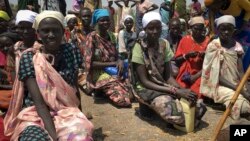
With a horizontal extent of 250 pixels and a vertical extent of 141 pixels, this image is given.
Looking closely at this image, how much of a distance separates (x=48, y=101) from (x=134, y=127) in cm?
169

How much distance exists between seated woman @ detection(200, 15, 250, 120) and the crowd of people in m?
0.01

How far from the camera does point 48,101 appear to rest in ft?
11.9

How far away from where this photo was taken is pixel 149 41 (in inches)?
202

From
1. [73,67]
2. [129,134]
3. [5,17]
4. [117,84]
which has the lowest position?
[129,134]

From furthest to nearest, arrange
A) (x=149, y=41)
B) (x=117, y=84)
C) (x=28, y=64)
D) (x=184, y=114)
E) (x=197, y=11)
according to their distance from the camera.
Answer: (x=197, y=11) → (x=117, y=84) → (x=149, y=41) → (x=184, y=114) → (x=28, y=64)

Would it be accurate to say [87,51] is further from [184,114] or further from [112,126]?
[184,114]

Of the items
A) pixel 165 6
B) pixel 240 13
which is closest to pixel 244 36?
pixel 240 13

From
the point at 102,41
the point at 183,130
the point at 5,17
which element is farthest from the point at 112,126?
the point at 5,17

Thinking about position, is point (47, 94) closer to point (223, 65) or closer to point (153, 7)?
point (223, 65)

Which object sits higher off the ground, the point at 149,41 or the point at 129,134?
the point at 149,41

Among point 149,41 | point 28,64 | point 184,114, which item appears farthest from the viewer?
point 149,41

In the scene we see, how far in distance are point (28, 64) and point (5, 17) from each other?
301cm

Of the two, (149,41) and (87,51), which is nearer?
(149,41)

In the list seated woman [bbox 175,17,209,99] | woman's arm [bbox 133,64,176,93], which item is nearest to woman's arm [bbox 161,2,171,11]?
seated woman [bbox 175,17,209,99]
